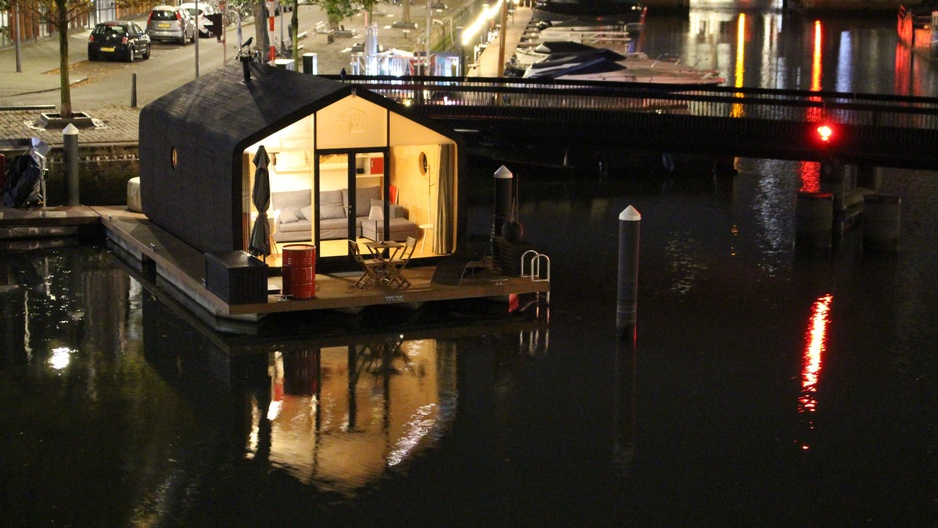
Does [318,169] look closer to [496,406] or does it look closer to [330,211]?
[330,211]

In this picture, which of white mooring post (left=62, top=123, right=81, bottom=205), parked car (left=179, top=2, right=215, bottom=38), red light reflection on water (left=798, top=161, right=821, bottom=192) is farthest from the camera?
parked car (left=179, top=2, right=215, bottom=38)

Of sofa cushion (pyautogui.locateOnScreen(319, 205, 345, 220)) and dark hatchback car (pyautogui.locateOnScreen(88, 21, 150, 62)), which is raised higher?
dark hatchback car (pyautogui.locateOnScreen(88, 21, 150, 62))

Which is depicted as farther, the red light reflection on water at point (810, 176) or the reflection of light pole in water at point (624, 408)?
the red light reflection on water at point (810, 176)

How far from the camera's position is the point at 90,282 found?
25984mm

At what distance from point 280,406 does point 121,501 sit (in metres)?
3.66

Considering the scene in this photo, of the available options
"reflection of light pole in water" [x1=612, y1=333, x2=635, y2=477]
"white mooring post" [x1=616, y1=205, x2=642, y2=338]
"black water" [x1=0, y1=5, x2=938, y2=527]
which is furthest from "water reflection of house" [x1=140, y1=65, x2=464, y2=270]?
"reflection of light pole in water" [x1=612, y1=333, x2=635, y2=477]

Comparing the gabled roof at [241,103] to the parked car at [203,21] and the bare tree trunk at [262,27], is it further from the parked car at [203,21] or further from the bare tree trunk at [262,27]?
the parked car at [203,21]

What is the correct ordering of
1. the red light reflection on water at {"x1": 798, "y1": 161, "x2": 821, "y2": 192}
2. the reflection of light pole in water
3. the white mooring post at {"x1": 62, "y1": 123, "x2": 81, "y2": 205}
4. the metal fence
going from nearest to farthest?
1. the reflection of light pole in water
2. the metal fence
3. the white mooring post at {"x1": 62, "y1": 123, "x2": 81, "y2": 205}
4. the red light reflection on water at {"x1": 798, "y1": 161, "x2": 821, "y2": 192}

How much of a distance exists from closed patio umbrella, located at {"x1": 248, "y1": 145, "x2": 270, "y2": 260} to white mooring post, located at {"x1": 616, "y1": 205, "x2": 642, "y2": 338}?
5681mm

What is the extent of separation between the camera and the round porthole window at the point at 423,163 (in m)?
25.0

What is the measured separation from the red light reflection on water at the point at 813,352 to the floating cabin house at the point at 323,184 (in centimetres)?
430

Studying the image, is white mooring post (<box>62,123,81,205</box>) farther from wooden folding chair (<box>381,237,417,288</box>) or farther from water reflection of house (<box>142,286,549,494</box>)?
wooden folding chair (<box>381,237,417,288</box>)

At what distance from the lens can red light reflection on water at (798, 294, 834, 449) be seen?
65.2 feet

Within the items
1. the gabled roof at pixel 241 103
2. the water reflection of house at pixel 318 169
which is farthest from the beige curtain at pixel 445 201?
the gabled roof at pixel 241 103
